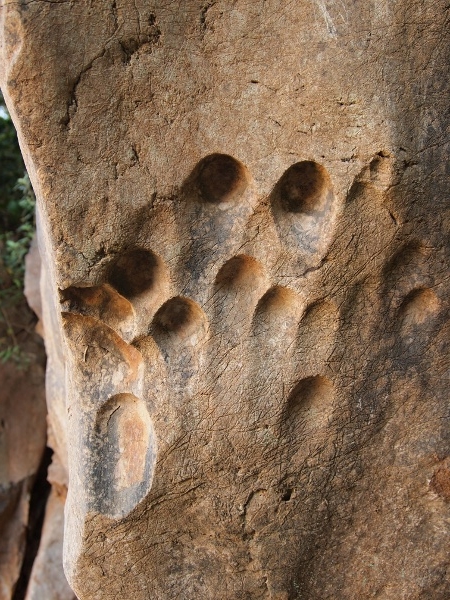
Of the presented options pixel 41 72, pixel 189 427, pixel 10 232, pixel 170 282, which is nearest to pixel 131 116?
pixel 41 72

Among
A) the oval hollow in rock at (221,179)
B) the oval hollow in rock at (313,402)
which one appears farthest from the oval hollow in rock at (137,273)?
the oval hollow in rock at (313,402)

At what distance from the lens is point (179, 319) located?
1.07 metres

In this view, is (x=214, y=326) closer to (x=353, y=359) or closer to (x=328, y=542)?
(x=353, y=359)

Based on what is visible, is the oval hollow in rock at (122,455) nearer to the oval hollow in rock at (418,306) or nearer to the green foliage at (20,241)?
the oval hollow in rock at (418,306)

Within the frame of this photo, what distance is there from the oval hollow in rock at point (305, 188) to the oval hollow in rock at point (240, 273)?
3.6 inches

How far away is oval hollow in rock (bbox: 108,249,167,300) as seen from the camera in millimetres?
1022

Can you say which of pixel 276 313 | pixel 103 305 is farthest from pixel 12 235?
pixel 276 313

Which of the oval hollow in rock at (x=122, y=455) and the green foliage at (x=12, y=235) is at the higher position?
the green foliage at (x=12, y=235)

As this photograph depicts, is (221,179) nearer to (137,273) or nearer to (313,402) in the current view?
(137,273)

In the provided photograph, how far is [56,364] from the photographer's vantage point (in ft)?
5.44

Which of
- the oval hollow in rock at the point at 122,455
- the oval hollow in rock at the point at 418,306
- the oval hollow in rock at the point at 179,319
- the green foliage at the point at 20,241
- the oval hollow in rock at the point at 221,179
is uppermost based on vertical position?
the green foliage at the point at 20,241

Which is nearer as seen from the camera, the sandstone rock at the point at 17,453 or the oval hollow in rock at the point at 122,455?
the oval hollow in rock at the point at 122,455

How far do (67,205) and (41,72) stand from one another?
17 cm

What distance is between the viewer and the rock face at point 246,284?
0.95 metres
